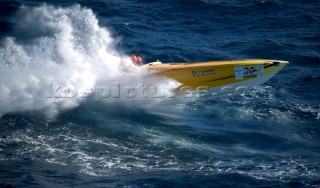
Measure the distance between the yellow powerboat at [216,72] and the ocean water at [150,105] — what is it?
2.74 feet

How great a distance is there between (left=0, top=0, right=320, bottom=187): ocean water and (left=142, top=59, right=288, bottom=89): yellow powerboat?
0.83 metres

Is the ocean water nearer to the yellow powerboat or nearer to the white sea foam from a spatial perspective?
the white sea foam

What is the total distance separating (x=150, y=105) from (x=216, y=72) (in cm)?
441

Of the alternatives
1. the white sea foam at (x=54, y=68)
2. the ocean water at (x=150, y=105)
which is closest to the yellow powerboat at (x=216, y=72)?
the ocean water at (x=150, y=105)

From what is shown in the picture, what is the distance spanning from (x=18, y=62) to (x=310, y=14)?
25902 millimetres

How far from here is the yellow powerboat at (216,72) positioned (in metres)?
26.9

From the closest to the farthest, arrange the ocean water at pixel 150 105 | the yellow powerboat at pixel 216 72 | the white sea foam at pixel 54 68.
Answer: the ocean water at pixel 150 105, the white sea foam at pixel 54 68, the yellow powerboat at pixel 216 72

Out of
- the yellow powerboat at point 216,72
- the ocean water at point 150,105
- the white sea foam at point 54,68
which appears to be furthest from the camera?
the yellow powerboat at point 216,72

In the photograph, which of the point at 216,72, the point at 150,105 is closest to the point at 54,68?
the point at 150,105

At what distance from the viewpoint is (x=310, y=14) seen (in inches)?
1567

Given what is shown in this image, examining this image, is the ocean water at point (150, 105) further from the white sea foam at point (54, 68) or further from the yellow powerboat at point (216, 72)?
the yellow powerboat at point (216, 72)

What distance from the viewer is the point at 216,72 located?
27.1 m

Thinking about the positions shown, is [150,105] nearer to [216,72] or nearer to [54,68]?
[216,72]

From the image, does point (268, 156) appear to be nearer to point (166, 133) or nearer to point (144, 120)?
point (166, 133)
